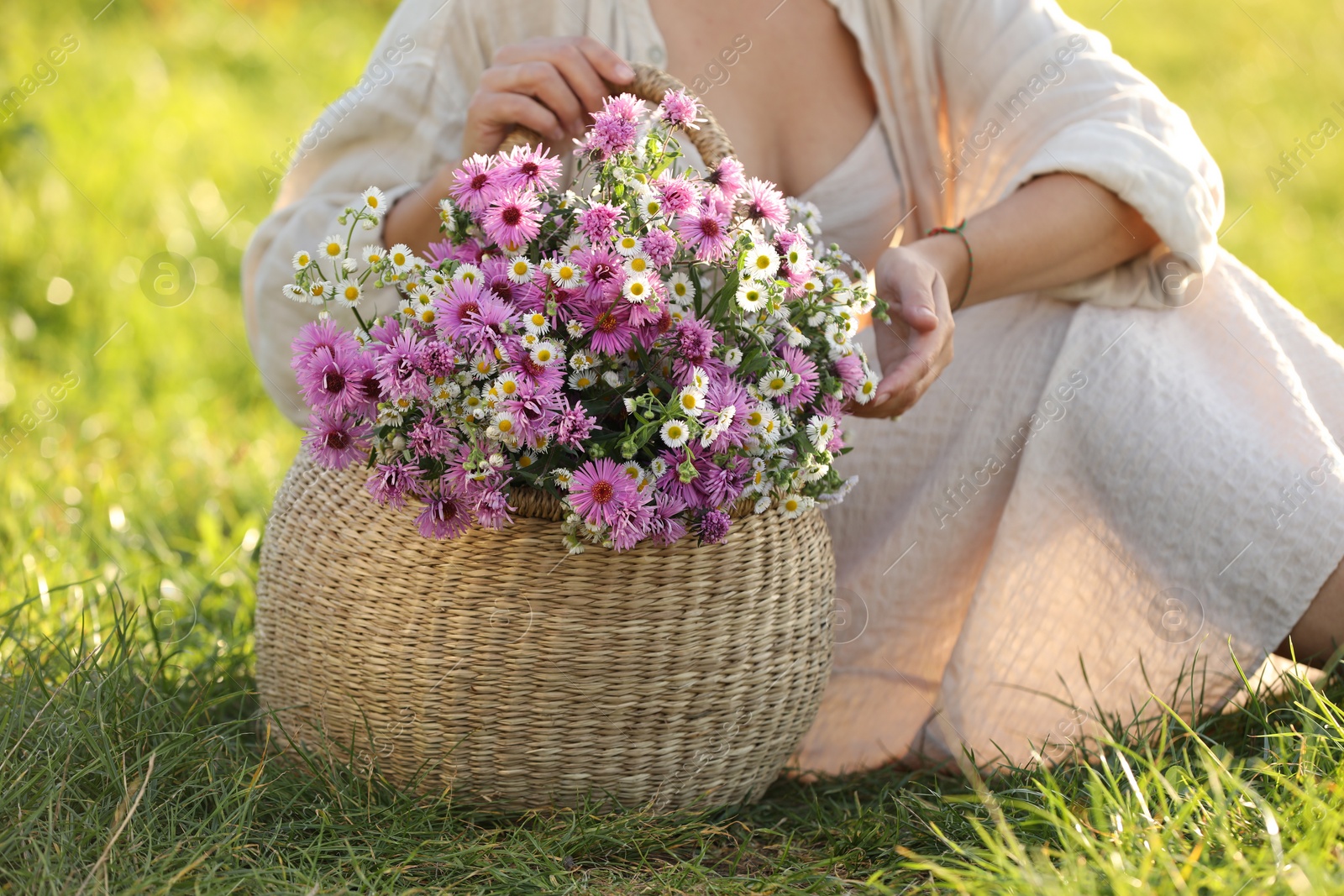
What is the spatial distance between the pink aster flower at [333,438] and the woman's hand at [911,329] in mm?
640

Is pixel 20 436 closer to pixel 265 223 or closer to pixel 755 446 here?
pixel 265 223

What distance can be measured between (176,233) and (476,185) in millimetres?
3322

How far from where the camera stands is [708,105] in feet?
6.26

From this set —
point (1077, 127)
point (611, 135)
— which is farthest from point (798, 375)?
point (1077, 127)

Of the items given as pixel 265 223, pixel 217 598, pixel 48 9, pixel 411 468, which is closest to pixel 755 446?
pixel 411 468

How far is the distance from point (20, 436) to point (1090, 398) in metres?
2.53

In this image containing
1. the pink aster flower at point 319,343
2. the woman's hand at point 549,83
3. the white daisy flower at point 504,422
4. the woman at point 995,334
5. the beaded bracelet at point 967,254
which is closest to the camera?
the white daisy flower at point 504,422

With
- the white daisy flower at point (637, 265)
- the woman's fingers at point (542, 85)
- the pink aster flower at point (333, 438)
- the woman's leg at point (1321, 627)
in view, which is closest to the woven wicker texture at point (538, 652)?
the pink aster flower at point (333, 438)

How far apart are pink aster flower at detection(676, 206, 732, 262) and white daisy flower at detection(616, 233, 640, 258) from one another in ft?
0.22

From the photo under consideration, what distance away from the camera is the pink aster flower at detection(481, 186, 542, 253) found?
4.37 feet

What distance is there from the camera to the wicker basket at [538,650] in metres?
1.40

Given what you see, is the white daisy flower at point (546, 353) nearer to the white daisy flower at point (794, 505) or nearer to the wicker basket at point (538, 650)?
the wicker basket at point (538, 650)

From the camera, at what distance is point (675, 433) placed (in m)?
1.27

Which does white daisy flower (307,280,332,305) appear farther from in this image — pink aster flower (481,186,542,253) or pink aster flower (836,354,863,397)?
pink aster flower (836,354,863,397)
